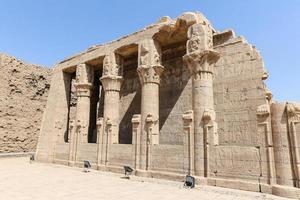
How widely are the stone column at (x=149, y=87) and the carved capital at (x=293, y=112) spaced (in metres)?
5.48

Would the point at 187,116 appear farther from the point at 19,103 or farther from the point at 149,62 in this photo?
the point at 19,103

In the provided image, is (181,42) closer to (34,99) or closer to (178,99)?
(178,99)

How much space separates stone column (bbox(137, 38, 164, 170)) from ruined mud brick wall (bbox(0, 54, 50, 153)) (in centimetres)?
1454

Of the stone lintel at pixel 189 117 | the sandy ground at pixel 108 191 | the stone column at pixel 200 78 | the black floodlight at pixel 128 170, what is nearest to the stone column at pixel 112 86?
the black floodlight at pixel 128 170

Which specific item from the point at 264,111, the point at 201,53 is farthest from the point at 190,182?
the point at 201,53

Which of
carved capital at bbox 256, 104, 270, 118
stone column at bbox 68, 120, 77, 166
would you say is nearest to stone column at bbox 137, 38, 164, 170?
carved capital at bbox 256, 104, 270, 118

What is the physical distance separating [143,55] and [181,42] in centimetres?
257

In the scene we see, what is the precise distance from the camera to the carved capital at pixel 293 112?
6988mm

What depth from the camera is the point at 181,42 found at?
13.1 m

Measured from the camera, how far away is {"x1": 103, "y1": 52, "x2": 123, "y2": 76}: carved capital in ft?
44.7

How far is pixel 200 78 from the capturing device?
9.46 m

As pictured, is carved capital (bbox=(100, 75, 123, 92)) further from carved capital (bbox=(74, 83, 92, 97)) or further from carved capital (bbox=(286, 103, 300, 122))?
carved capital (bbox=(286, 103, 300, 122))

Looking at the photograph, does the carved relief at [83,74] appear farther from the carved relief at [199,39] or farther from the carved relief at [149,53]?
the carved relief at [199,39]

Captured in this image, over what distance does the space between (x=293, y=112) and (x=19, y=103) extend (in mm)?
21295
